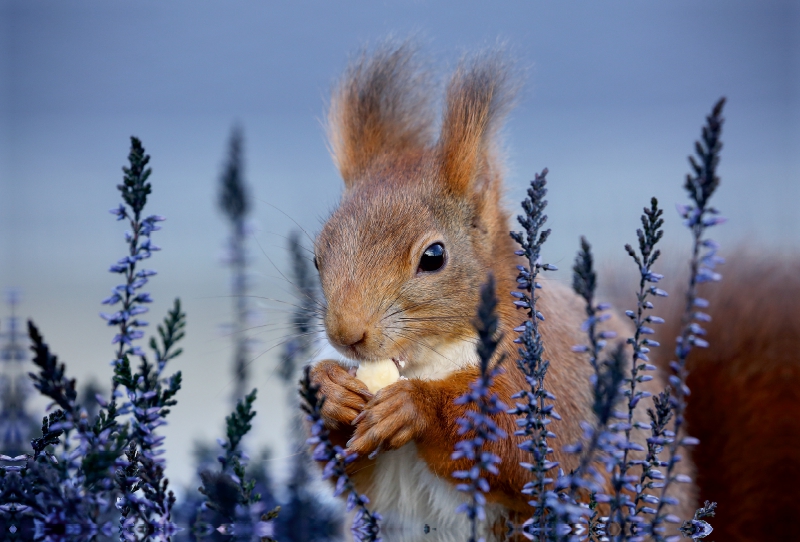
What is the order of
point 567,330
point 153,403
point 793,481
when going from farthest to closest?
point 793,481
point 567,330
point 153,403

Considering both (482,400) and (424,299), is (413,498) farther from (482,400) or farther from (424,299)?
(482,400)

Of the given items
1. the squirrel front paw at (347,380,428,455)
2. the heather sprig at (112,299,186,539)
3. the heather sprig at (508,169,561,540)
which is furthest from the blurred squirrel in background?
the heather sprig at (112,299,186,539)

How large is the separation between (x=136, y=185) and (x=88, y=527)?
316 millimetres

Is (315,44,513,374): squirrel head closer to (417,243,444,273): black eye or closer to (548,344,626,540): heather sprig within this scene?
(417,243,444,273): black eye

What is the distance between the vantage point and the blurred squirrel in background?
1026 millimetres

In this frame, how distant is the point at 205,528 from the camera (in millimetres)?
713

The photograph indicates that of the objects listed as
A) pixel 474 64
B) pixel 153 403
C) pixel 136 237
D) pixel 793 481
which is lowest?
pixel 793 481

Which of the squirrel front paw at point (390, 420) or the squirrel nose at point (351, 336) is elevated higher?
the squirrel nose at point (351, 336)

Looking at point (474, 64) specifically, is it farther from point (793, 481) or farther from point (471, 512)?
point (793, 481)

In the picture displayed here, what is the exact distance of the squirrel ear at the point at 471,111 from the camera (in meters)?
1.24

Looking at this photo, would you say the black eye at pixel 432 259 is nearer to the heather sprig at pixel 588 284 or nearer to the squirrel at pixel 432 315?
the squirrel at pixel 432 315

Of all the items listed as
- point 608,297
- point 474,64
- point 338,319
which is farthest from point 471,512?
point 608,297

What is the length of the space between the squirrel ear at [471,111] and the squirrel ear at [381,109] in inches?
7.4

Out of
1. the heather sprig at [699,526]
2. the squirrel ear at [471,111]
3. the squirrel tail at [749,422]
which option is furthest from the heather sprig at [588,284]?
the squirrel tail at [749,422]
